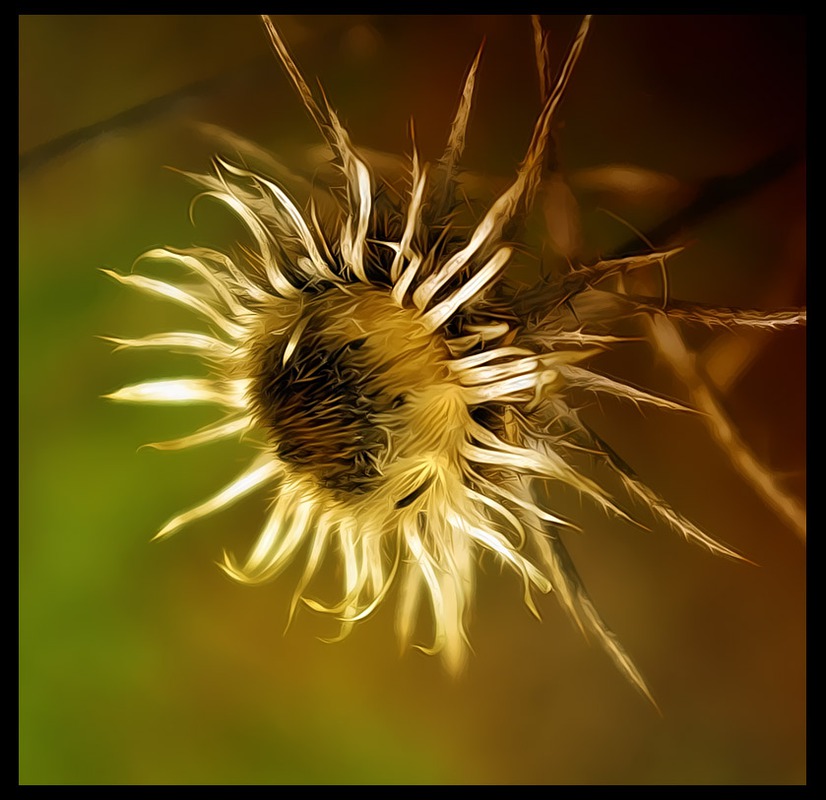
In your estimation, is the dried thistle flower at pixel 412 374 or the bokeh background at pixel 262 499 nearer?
the dried thistle flower at pixel 412 374

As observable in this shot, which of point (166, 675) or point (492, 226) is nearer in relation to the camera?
point (492, 226)

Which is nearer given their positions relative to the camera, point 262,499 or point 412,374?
point 412,374

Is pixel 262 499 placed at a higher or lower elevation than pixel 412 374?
lower
